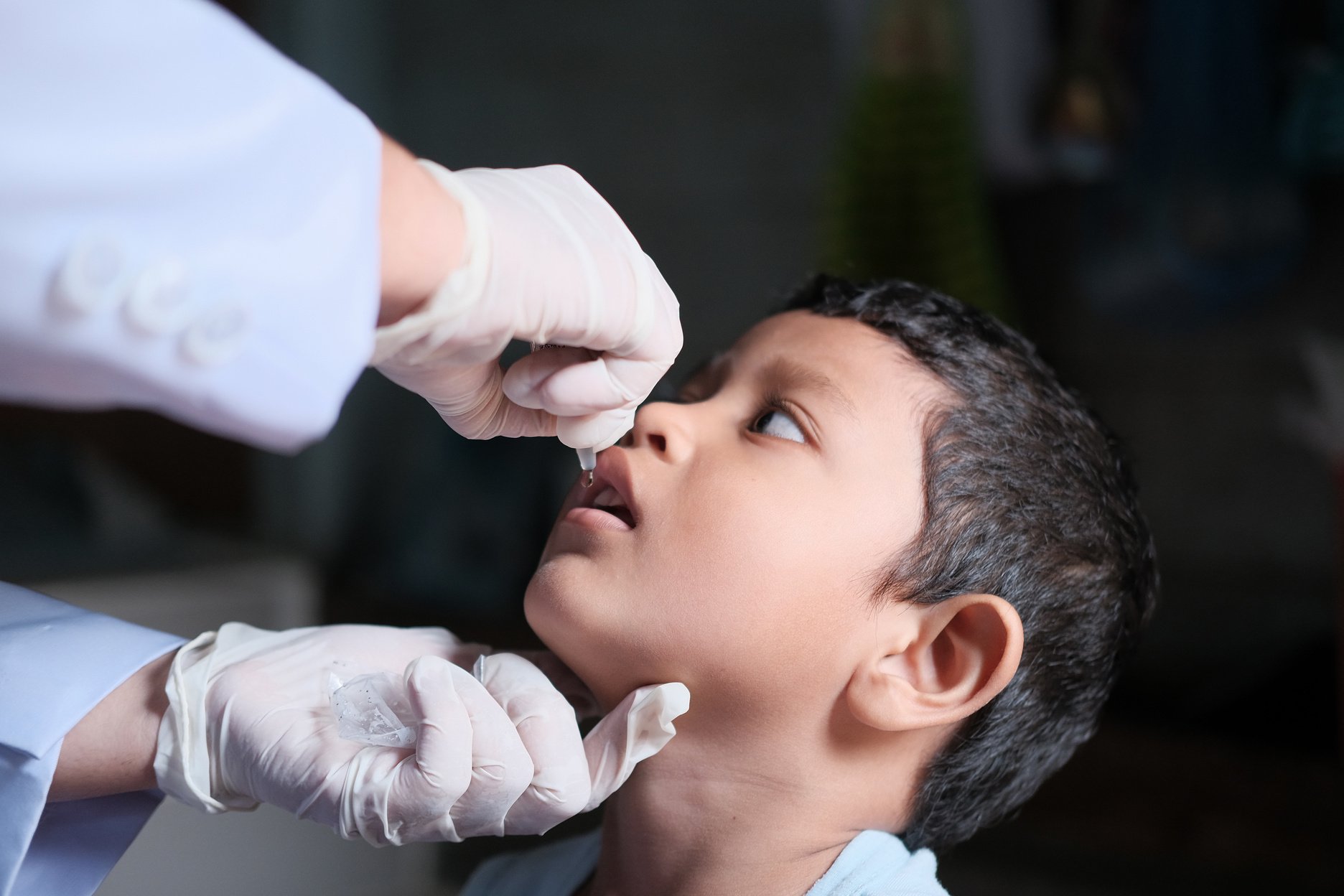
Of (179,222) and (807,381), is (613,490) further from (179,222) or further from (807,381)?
(179,222)

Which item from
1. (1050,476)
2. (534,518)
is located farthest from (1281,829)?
(534,518)

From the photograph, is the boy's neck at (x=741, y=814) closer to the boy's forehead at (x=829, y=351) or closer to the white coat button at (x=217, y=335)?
the boy's forehead at (x=829, y=351)

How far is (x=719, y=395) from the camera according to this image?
3.03 ft

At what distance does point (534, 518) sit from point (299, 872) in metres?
1.46

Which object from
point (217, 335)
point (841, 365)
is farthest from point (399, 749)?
point (841, 365)

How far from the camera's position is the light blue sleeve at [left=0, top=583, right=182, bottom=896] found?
2.51ft

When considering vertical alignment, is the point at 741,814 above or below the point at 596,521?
below

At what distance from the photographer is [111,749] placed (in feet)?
2.65

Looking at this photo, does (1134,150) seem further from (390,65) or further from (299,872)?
(390,65)

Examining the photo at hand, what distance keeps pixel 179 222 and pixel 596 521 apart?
405 mm

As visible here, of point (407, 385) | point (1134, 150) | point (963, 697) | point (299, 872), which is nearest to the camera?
point (407, 385)

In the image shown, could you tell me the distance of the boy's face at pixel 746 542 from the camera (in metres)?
0.80

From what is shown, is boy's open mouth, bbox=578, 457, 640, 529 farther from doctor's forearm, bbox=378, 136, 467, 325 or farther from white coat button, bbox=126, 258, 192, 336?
white coat button, bbox=126, 258, 192, 336

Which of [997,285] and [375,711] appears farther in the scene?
[997,285]
